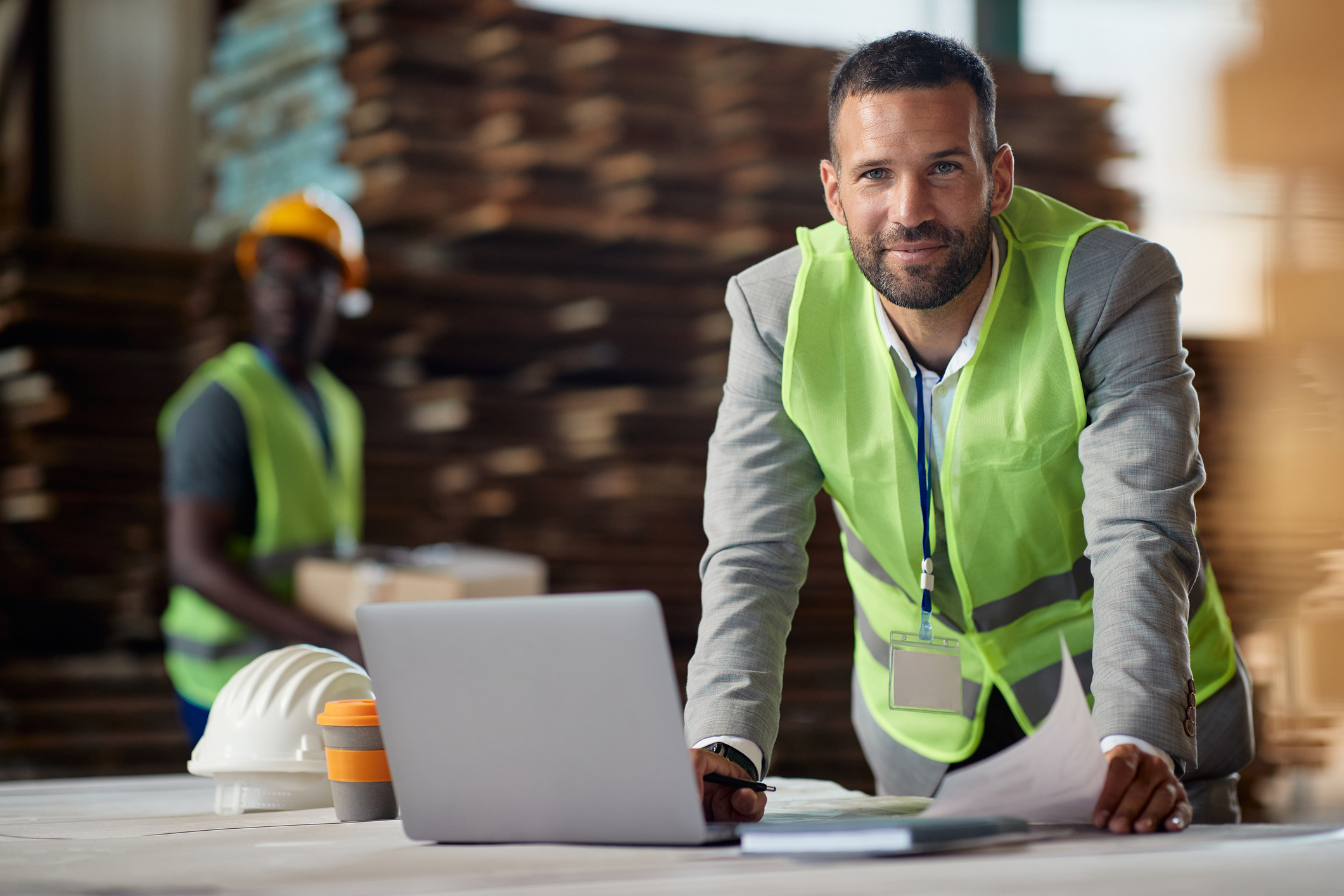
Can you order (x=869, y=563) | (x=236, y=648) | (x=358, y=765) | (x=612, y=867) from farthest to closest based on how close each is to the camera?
(x=236, y=648) → (x=869, y=563) → (x=358, y=765) → (x=612, y=867)

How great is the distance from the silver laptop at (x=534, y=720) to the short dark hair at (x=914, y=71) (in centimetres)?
85

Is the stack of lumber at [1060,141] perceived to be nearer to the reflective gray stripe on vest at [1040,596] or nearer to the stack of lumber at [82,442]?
the stack of lumber at [82,442]

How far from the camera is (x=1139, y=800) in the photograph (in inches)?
60.2

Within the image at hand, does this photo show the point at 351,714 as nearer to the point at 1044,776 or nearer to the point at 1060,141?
the point at 1044,776

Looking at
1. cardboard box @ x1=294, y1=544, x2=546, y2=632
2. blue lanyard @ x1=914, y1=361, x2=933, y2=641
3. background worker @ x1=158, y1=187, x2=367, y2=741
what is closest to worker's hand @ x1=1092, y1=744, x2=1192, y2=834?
blue lanyard @ x1=914, y1=361, x2=933, y2=641

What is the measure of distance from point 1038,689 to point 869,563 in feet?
0.98

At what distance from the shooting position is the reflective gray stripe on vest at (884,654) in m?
2.15

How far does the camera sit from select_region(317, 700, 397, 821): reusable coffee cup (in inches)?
69.1

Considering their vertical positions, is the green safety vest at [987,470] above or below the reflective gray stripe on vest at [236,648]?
above

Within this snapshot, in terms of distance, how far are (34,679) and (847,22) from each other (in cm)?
402

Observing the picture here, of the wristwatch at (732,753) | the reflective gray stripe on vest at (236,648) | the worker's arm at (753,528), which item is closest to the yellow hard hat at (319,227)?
the reflective gray stripe on vest at (236,648)

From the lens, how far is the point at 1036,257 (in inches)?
77.9

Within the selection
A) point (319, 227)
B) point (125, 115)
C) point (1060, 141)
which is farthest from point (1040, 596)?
point (125, 115)

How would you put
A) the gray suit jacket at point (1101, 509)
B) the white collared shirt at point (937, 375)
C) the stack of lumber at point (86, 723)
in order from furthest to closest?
1. the stack of lumber at point (86, 723)
2. the white collared shirt at point (937, 375)
3. the gray suit jacket at point (1101, 509)
